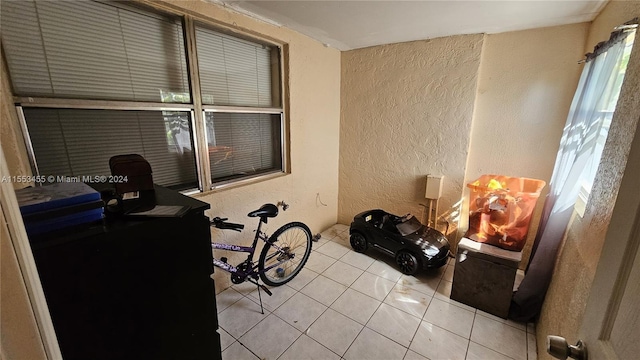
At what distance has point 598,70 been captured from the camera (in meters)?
1.58

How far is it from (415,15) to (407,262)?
2.19m

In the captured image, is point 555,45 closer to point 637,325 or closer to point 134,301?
point 637,325

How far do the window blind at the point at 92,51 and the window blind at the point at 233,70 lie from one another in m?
0.17

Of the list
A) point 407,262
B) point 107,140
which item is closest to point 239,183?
point 107,140

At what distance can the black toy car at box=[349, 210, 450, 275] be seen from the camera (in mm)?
2396

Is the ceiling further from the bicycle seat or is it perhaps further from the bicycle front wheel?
the bicycle front wheel

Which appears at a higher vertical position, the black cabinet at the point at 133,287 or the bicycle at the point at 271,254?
the black cabinet at the point at 133,287

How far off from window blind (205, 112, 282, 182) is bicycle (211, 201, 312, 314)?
0.45 metres

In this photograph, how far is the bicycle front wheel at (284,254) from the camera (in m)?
2.22

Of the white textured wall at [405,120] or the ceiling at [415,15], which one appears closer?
the ceiling at [415,15]

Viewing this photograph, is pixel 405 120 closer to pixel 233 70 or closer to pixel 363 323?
pixel 233 70

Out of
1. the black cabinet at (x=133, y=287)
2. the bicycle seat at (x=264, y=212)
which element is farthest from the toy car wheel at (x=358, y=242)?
the black cabinet at (x=133, y=287)

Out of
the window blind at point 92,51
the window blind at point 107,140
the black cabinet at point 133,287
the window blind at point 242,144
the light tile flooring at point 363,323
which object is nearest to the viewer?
the black cabinet at point 133,287

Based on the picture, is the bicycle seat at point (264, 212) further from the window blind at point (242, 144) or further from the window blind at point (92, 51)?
the window blind at point (92, 51)
